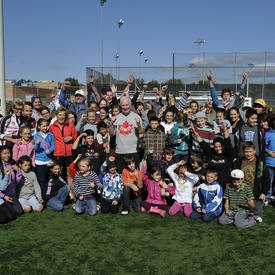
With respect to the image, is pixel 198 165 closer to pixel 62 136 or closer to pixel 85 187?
pixel 85 187

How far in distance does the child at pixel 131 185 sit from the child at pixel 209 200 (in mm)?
1009

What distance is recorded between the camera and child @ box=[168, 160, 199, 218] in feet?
18.8

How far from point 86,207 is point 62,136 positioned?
58.1 inches

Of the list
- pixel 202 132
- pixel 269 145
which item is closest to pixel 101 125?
pixel 202 132

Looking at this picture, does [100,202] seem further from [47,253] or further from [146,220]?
[47,253]

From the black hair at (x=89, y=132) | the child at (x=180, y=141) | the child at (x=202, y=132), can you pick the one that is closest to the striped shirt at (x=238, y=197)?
the child at (x=202, y=132)

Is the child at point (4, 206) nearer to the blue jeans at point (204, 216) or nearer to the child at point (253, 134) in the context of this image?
the blue jeans at point (204, 216)

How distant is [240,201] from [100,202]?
2.39m

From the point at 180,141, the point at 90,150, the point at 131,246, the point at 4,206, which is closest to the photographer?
the point at 131,246

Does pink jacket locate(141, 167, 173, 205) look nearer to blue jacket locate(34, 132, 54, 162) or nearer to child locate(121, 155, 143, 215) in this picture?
child locate(121, 155, 143, 215)

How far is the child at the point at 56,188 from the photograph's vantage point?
5.94m

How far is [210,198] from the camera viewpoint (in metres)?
5.43

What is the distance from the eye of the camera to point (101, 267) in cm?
385

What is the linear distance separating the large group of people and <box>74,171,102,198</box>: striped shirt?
17mm
